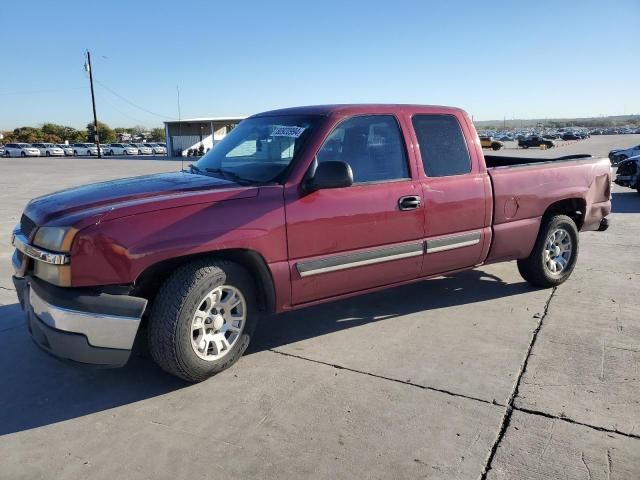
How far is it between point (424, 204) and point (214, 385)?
7.03 ft

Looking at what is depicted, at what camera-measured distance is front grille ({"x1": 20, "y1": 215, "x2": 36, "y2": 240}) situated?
3.41 meters

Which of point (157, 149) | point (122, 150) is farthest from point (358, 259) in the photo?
point (157, 149)

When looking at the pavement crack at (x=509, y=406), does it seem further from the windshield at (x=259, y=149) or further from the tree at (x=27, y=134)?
the tree at (x=27, y=134)

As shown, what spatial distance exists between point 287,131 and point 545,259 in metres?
3.05

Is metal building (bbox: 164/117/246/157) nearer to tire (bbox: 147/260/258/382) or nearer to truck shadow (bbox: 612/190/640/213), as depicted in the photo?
truck shadow (bbox: 612/190/640/213)

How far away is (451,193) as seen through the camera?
14.5 feet

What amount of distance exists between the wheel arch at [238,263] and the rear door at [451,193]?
56.8 inches

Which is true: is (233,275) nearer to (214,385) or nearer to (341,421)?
(214,385)

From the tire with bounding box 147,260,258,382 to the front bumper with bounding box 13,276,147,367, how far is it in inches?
6.0

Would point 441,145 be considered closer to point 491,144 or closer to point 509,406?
point 509,406

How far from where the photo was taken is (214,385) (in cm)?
352

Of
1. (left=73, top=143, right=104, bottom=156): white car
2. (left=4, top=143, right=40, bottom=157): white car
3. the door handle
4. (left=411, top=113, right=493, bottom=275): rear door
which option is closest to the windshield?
the door handle

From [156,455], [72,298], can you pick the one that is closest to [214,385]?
[156,455]

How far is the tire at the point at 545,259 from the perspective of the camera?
5273 mm
